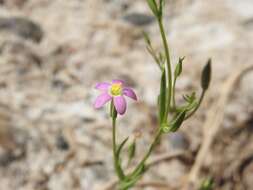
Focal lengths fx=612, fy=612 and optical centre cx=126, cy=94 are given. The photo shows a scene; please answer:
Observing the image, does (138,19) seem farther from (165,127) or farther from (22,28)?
(165,127)

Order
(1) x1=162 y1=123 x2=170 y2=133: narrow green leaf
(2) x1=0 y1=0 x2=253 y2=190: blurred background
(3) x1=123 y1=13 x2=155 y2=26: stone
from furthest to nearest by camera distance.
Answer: (3) x1=123 y1=13 x2=155 y2=26: stone
(2) x1=0 y1=0 x2=253 y2=190: blurred background
(1) x1=162 y1=123 x2=170 y2=133: narrow green leaf

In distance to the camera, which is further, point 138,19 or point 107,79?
point 138,19

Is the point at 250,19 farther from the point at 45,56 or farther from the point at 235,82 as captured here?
the point at 45,56

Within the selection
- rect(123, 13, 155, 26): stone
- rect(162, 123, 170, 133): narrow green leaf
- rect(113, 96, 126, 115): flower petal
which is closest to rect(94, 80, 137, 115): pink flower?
rect(113, 96, 126, 115): flower petal

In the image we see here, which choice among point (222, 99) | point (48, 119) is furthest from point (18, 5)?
point (222, 99)

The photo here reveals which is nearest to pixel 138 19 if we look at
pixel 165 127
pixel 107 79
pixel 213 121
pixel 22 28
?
pixel 107 79

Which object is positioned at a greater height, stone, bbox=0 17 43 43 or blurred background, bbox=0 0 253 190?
stone, bbox=0 17 43 43

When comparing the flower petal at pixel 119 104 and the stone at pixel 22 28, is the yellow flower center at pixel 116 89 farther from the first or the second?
the stone at pixel 22 28

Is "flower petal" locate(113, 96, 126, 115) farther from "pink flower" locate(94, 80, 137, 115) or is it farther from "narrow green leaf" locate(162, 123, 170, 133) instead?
"narrow green leaf" locate(162, 123, 170, 133)

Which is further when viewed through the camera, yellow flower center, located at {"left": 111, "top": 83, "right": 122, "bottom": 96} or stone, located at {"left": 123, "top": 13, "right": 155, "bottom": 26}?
stone, located at {"left": 123, "top": 13, "right": 155, "bottom": 26}
